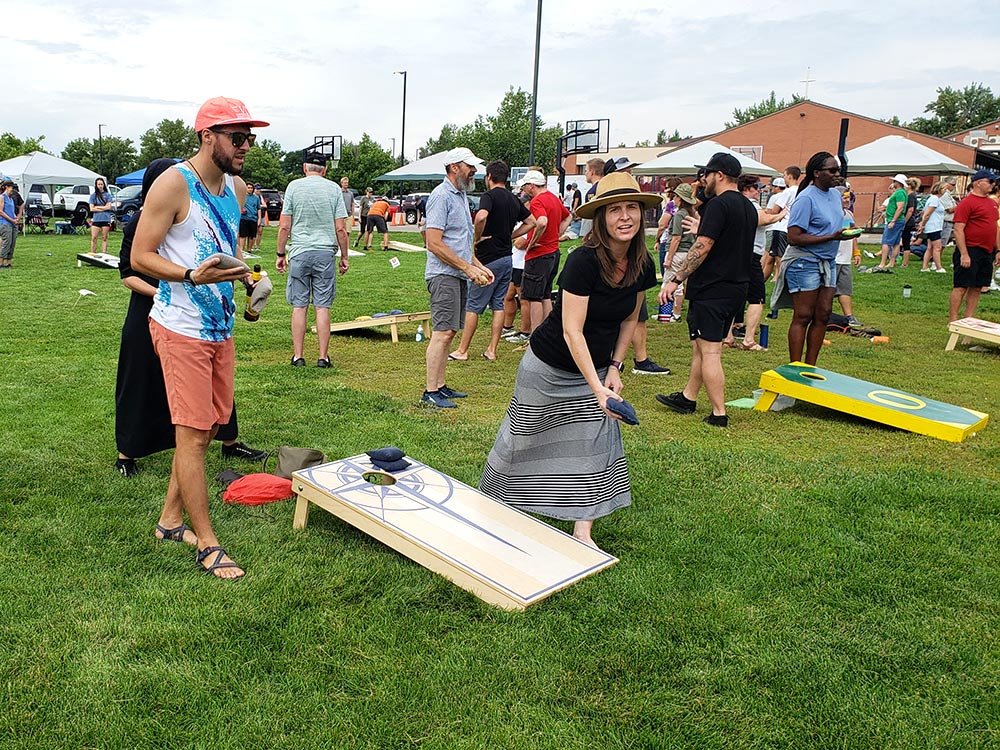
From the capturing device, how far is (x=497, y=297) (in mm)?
8328

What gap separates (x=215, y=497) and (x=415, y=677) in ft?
6.99

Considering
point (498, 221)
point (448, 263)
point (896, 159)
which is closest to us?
point (448, 263)

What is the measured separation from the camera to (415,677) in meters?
2.92

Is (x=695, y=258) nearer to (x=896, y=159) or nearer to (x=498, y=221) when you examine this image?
(x=498, y=221)

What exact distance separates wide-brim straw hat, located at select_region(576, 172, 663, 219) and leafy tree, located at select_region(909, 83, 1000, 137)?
91889 millimetres

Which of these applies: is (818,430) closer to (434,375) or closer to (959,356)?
(434,375)

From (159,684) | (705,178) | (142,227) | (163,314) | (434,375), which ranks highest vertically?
(705,178)

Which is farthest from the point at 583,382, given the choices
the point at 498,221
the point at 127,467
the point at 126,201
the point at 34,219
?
the point at 34,219

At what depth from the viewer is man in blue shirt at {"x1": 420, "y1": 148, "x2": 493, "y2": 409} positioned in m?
6.50

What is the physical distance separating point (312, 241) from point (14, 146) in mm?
57556

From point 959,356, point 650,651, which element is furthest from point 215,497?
point 959,356

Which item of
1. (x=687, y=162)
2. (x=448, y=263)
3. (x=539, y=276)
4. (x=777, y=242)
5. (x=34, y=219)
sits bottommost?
(x=34, y=219)

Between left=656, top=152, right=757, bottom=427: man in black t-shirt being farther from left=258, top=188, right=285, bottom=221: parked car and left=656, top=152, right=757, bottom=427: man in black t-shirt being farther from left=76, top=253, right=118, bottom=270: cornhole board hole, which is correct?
left=258, top=188, right=285, bottom=221: parked car

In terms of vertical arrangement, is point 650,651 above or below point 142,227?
below
